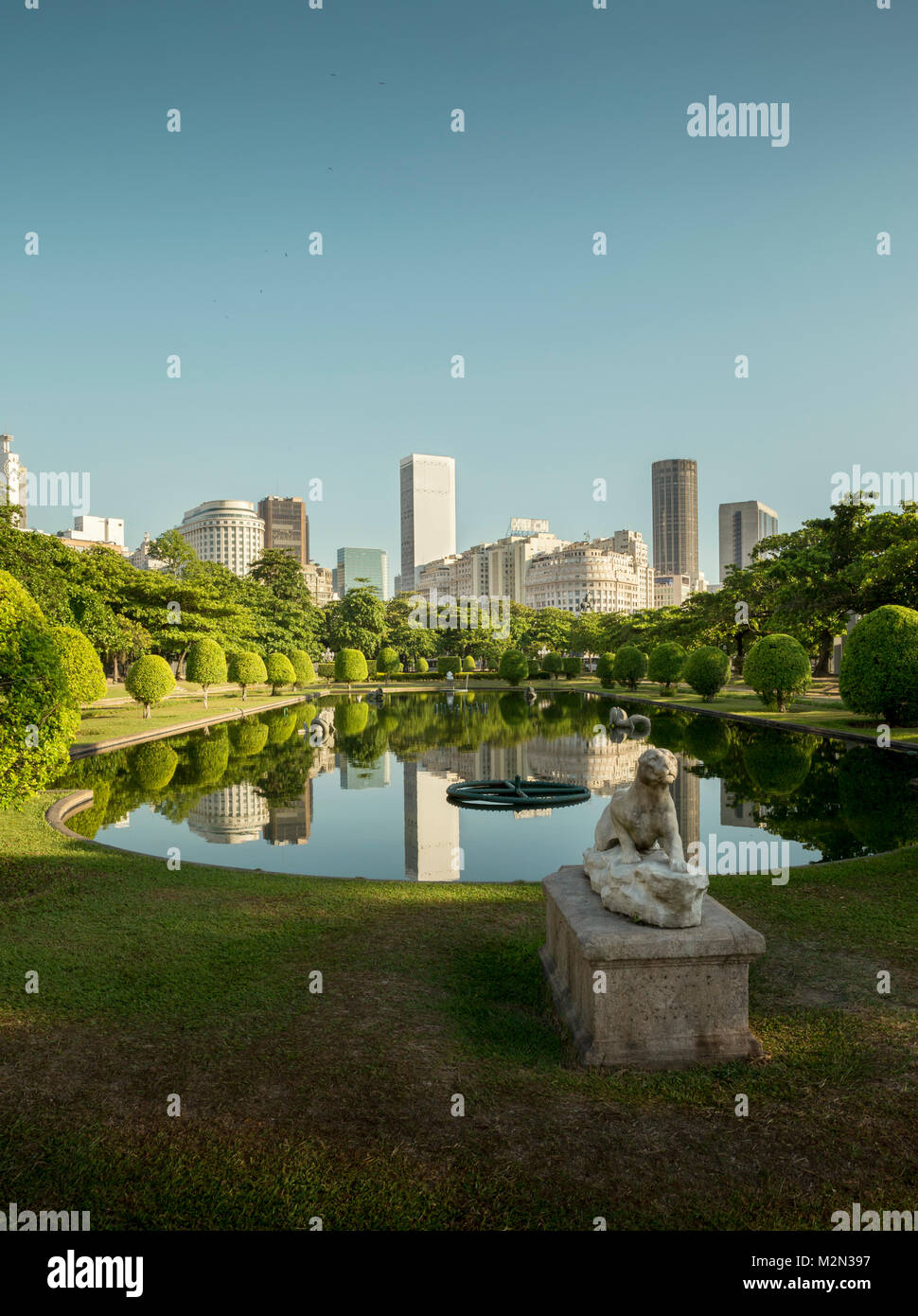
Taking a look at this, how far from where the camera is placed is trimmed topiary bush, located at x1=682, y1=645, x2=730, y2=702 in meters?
31.2

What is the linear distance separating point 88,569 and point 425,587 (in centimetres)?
12494

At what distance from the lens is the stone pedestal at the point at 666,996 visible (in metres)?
3.96

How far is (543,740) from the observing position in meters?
21.4

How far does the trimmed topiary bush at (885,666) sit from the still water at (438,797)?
5.23ft

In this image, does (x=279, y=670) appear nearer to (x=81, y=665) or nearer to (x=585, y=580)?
(x=81, y=665)

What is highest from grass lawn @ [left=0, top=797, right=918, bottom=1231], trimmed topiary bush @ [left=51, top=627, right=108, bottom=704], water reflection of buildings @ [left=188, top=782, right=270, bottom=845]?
trimmed topiary bush @ [left=51, top=627, right=108, bottom=704]

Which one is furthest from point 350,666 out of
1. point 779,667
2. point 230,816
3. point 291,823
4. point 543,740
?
point 291,823

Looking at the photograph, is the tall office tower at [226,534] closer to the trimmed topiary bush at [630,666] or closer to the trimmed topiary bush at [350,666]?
the trimmed topiary bush at [350,666]

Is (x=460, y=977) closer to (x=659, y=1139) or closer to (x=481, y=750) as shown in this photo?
(x=659, y=1139)

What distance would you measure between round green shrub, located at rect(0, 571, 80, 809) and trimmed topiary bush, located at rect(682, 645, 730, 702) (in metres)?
27.5

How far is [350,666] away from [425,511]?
146 meters

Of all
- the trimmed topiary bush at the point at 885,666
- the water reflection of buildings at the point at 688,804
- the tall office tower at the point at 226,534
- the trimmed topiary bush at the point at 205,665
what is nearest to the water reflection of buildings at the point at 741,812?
the water reflection of buildings at the point at 688,804

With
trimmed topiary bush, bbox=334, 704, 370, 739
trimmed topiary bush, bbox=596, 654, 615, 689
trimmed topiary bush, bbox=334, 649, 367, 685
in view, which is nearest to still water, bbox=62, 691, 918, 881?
trimmed topiary bush, bbox=334, 704, 370, 739

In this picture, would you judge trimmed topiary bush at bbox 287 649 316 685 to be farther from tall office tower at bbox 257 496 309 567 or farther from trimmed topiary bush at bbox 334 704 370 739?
tall office tower at bbox 257 496 309 567
